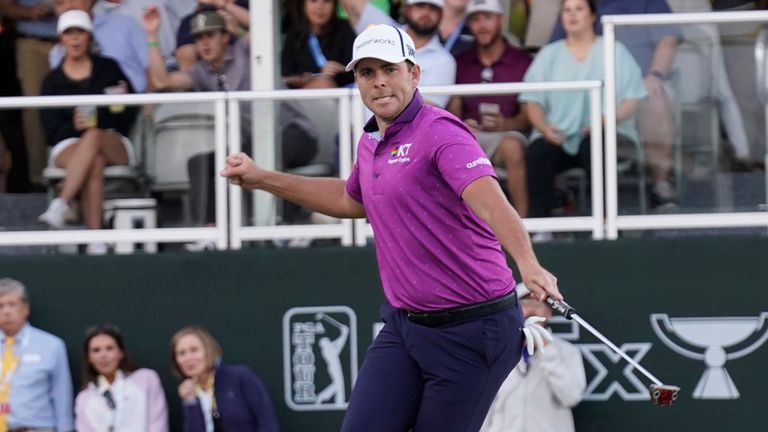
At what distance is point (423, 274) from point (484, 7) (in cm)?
451

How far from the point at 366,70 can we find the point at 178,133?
4.02 m

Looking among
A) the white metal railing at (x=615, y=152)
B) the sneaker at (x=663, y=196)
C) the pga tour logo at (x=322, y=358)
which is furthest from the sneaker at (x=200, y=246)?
the sneaker at (x=663, y=196)

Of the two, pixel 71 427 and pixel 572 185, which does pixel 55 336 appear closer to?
pixel 71 427

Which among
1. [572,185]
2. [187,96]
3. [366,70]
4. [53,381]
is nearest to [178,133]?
[187,96]

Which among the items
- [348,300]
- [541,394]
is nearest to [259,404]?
[348,300]

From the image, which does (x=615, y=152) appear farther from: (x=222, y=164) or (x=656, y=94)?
(x=222, y=164)

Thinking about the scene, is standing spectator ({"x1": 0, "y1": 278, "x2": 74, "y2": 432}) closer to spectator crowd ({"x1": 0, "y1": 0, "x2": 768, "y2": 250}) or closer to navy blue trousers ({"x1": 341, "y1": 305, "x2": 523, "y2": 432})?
spectator crowd ({"x1": 0, "y1": 0, "x2": 768, "y2": 250})

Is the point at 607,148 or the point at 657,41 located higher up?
the point at 657,41

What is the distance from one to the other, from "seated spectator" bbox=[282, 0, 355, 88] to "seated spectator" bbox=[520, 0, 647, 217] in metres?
1.37

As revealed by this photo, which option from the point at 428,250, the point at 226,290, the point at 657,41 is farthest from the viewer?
the point at 226,290

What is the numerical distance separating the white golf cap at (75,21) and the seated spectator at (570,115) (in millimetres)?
2917

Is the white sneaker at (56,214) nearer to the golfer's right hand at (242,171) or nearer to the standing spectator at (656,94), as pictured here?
the standing spectator at (656,94)

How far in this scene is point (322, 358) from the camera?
31.0 feet

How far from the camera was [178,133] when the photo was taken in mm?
9320
